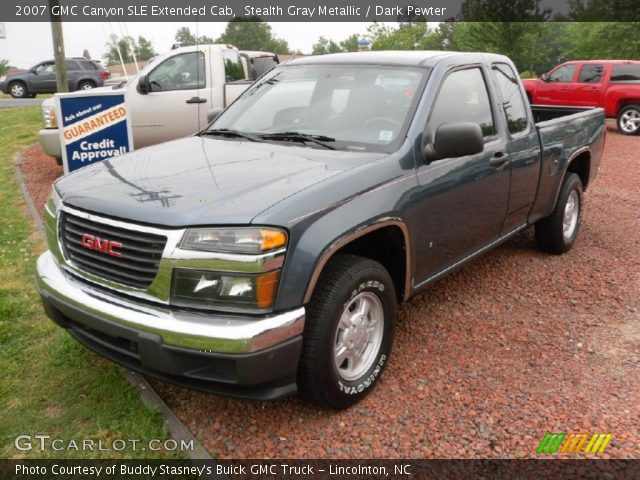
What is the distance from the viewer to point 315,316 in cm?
273

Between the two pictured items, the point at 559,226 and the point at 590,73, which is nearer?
the point at 559,226

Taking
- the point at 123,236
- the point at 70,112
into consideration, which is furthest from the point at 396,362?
the point at 70,112

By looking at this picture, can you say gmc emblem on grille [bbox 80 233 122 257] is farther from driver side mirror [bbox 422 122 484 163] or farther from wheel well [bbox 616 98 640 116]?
wheel well [bbox 616 98 640 116]

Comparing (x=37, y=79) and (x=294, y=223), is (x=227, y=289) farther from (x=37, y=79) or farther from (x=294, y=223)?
(x=37, y=79)

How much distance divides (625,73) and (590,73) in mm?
841

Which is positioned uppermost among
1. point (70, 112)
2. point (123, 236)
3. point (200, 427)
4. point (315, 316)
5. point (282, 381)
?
point (70, 112)

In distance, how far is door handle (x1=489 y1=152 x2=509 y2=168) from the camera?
4.01 m

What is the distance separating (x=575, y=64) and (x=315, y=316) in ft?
50.2

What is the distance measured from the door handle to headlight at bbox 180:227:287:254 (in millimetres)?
2113

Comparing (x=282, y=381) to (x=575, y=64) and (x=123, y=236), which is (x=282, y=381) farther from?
(x=575, y=64)

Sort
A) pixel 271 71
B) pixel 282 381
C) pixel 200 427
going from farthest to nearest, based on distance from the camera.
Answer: pixel 271 71
pixel 200 427
pixel 282 381

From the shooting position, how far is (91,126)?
20.5 feet

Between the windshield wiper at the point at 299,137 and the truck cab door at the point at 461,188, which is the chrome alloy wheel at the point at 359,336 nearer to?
the truck cab door at the point at 461,188

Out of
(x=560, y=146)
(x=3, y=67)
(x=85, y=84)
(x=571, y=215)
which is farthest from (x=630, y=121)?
(x=3, y=67)
